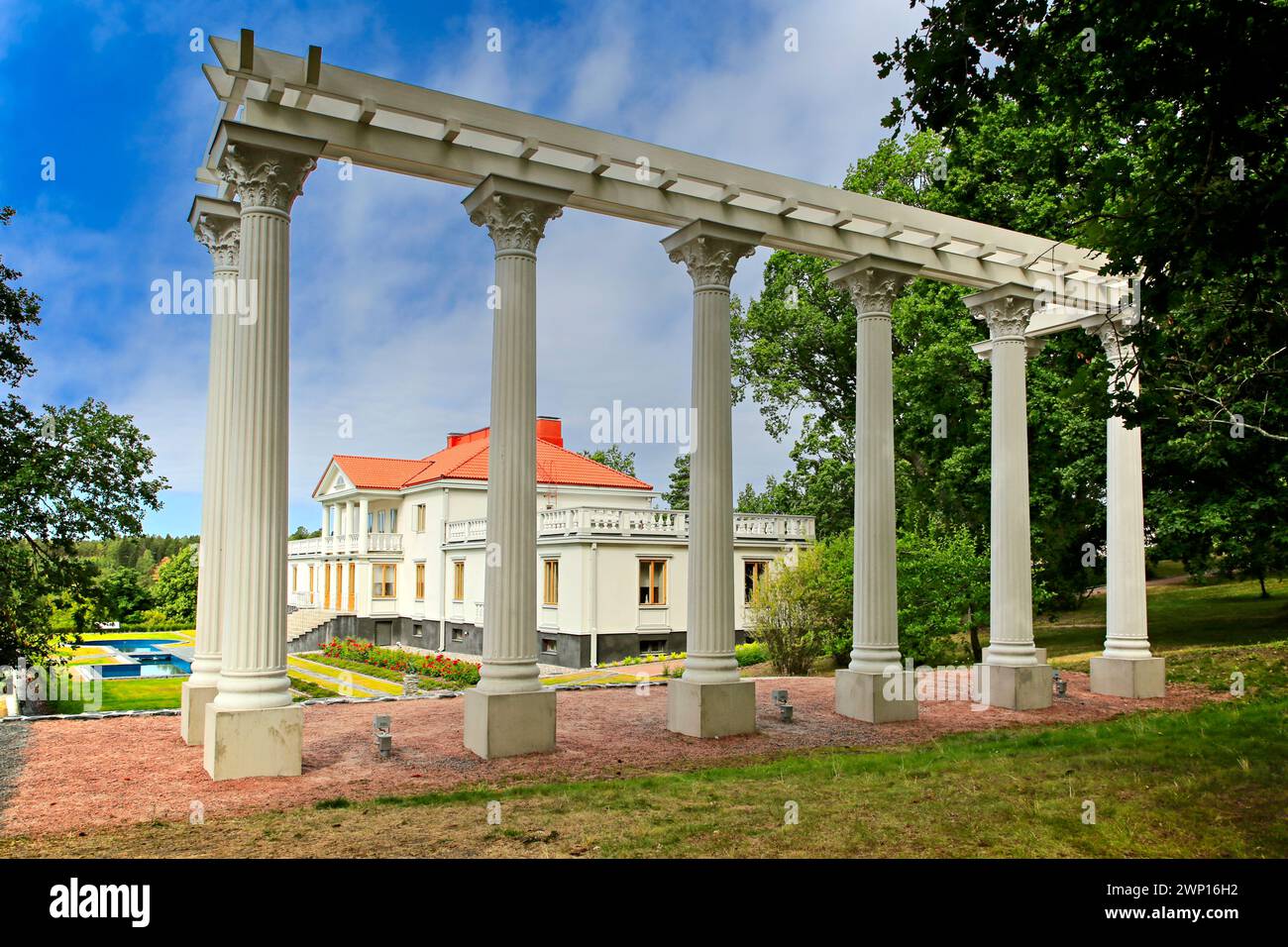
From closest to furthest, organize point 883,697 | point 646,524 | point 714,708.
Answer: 1. point 714,708
2. point 883,697
3. point 646,524

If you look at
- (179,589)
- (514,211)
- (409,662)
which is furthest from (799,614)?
(179,589)

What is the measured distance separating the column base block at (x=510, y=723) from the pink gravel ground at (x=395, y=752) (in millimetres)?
238

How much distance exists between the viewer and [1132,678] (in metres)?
18.7

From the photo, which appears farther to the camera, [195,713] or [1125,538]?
[1125,538]

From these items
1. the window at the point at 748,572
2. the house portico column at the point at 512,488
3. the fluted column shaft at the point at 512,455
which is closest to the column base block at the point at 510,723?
the house portico column at the point at 512,488

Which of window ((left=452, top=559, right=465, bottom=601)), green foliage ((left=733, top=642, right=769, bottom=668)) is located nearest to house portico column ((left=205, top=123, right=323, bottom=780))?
green foliage ((left=733, top=642, right=769, bottom=668))

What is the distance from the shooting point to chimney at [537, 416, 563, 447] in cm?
4952

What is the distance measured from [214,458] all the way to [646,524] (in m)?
23.6

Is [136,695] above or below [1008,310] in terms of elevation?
below

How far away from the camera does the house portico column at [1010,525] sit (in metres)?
17.3

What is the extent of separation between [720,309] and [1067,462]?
17.0 meters

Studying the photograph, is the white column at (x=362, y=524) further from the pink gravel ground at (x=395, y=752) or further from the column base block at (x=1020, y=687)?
the column base block at (x=1020, y=687)

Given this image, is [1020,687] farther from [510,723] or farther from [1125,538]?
[510,723]

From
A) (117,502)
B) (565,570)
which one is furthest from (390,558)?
(117,502)
